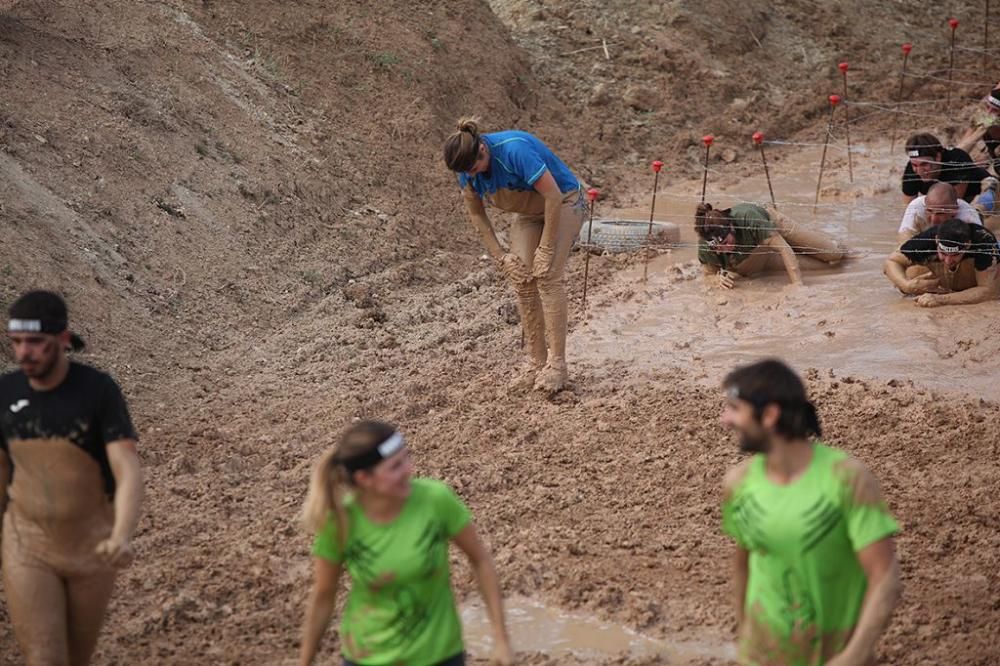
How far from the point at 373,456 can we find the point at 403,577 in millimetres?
376

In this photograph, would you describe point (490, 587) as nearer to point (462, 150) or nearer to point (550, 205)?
point (462, 150)

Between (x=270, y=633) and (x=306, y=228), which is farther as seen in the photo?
(x=306, y=228)

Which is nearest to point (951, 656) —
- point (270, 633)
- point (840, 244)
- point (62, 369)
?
point (270, 633)

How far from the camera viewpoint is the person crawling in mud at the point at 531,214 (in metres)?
8.04

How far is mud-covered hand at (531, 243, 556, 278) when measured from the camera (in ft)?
27.5

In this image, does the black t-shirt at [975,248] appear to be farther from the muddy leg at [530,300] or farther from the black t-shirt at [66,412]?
the black t-shirt at [66,412]

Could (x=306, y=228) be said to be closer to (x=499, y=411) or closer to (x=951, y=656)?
(x=499, y=411)

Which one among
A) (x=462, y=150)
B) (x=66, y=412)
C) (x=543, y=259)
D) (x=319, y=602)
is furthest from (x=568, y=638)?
(x=462, y=150)

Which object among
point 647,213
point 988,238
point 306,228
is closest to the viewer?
point 988,238

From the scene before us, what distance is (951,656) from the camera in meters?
5.64

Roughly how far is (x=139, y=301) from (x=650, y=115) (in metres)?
8.83

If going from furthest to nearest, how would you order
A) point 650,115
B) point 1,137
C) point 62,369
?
point 650,115 → point 1,137 → point 62,369

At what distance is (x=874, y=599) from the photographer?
12.5 ft

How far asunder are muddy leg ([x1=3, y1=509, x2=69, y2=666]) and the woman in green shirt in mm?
1140
